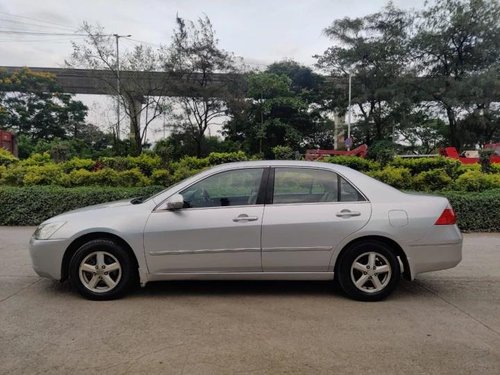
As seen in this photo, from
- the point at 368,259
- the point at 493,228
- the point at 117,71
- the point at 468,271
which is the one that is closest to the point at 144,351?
the point at 368,259

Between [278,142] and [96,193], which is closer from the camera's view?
[96,193]

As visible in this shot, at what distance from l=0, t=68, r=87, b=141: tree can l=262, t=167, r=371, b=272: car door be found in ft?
122

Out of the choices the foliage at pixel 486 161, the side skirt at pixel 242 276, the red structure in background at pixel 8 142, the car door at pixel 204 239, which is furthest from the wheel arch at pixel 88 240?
the red structure in background at pixel 8 142

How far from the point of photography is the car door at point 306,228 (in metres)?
5.00

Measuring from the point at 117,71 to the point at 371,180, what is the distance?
75.9 feet

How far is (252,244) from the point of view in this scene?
5.00 meters

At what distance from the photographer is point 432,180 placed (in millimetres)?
10719

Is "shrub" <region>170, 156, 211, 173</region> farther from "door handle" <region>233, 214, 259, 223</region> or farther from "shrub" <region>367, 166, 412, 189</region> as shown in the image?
"door handle" <region>233, 214, 259, 223</region>

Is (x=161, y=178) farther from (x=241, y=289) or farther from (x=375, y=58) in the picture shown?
(x=375, y=58)

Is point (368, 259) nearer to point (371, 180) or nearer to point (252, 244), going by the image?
point (371, 180)

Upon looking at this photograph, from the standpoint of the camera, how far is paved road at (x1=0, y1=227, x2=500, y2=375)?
11.8ft

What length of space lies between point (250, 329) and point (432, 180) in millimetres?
7775

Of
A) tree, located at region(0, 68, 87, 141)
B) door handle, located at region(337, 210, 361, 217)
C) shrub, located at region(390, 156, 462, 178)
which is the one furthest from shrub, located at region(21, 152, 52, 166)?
tree, located at region(0, 68, 87, 141)

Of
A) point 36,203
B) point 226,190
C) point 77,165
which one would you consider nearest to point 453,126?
point 77,165
